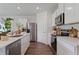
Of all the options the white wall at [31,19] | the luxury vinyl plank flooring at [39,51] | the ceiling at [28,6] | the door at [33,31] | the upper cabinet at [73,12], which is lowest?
the luxury vinyl plank flooring at [39,51]

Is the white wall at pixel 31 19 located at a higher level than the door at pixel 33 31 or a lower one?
higher

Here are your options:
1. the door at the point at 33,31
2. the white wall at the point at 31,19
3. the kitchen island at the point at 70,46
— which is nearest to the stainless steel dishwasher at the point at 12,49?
the kitchen island at the point at 70,46

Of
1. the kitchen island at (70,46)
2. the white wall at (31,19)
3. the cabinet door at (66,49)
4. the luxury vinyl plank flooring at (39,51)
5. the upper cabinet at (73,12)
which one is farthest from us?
the white wall at (31,19)

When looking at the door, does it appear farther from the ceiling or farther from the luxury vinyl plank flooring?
the luxury vinyl plank flooring

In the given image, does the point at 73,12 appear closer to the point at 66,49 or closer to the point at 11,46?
the point at 66,49

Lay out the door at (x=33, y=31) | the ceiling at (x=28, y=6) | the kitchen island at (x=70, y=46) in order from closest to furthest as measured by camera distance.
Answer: the kitchen island at (x=70, y=46)
the ceiling at (x=28, y=6)
the door at (x=33, y=31)

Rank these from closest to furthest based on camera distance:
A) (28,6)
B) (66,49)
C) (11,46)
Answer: (66,49), (11,46), (28,6)

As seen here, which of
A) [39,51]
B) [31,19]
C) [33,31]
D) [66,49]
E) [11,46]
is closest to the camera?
[66,49]

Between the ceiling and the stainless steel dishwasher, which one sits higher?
the ceiling

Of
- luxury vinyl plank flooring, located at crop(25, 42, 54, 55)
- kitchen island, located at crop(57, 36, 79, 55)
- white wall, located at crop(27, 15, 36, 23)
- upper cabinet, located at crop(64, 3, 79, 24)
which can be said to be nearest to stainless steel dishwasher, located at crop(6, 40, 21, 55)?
kitchen island, located at crop(57, 36, 79, 55)

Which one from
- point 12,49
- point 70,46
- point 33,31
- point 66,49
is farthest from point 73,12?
point 33,31

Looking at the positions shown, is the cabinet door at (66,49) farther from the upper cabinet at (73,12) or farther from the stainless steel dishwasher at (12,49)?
the stainless steel dishwasher at (12,49)

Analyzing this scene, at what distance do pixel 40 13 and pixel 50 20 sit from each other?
144 cm

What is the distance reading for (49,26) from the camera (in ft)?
29.0
